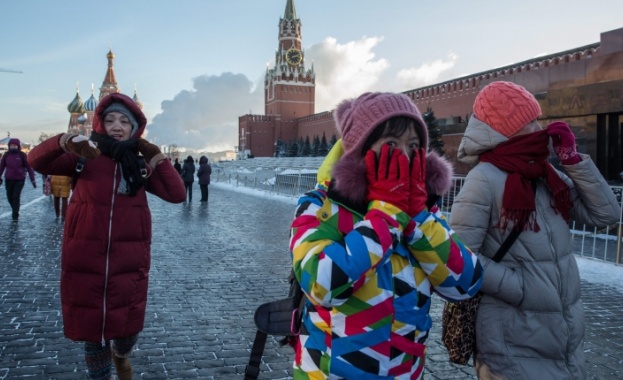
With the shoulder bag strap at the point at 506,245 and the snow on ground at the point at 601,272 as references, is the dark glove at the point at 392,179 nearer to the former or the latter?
the shoulder bag strap at the point at 506,245

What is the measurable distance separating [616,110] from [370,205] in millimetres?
10746

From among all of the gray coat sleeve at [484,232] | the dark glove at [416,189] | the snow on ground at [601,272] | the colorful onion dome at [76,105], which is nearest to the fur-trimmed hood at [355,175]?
the dark glove at [416,189]

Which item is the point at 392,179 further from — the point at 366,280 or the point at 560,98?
the point at 560,98

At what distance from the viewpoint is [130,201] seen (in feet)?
8.42

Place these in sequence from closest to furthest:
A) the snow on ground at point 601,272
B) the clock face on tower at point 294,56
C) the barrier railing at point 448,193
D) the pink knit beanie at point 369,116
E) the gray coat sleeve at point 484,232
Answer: the pink knit beanie at point 369,116 → the gray coat sleeve at point 484,232 → the snow on ground at point 601,272 → the barrier railing at point 448,193 → the clock face on tower at point 294,56

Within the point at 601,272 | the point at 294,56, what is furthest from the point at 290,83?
the point at 601,272

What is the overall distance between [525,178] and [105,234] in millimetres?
1855

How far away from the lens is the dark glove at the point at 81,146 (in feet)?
7.71

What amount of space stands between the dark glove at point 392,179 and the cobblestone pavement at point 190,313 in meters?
2.14

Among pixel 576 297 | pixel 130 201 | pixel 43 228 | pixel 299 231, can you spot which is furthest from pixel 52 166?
pixel 43 228

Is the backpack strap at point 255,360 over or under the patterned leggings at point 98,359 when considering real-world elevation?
over

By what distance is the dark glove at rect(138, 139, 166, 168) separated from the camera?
2.71 meters

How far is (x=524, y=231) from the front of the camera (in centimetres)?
189

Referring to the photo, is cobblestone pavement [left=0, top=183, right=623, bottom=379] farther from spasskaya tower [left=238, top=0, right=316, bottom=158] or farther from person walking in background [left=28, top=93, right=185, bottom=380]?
spasskaya tower [left=238, top=0, right=316, bottom=158]
